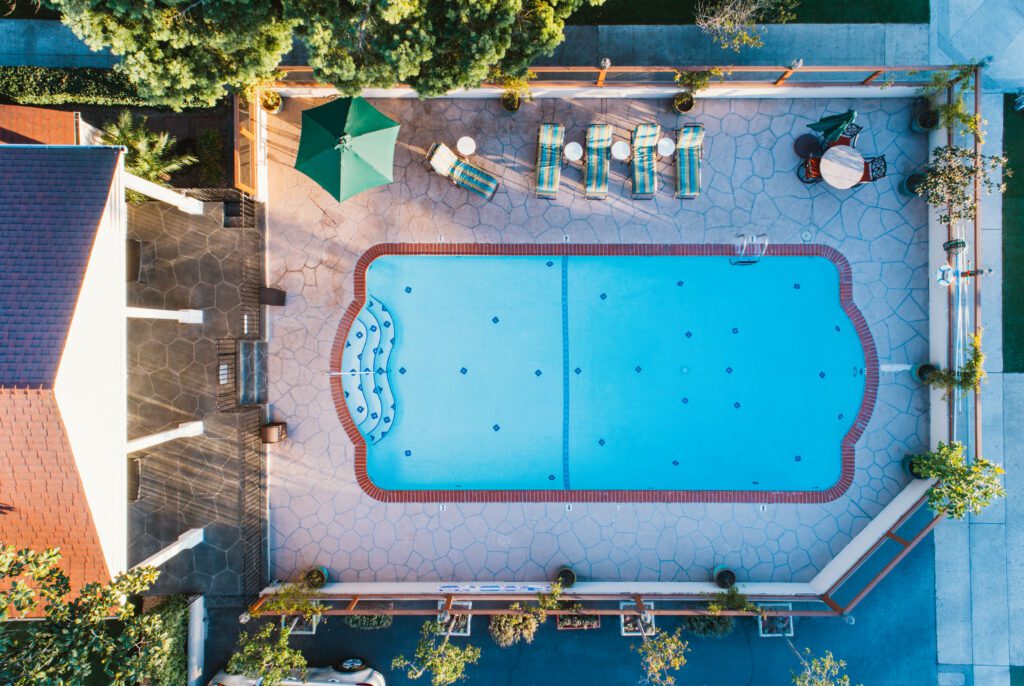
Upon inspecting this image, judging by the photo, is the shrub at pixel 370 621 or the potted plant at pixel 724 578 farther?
the potted plant at pixel 724 578

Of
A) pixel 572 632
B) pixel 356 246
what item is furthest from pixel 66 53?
pixel 572 632

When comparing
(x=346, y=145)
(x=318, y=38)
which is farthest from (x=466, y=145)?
(x=318, y=38)

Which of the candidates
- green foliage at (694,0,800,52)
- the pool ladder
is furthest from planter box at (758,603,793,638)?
green foliage at (694,0,800,52)

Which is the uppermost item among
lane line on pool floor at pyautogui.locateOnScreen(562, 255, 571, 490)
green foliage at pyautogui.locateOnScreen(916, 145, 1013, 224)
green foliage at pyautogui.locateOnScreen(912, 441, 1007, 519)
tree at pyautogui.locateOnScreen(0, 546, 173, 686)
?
green foliage at pyautogui.locateOnScreen(916, 145, 1013, 224)

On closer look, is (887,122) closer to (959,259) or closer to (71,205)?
(959,259)

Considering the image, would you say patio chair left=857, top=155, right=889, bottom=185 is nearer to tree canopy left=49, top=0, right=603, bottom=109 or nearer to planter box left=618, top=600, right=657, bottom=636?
tree canopy left=49, top=0, right=603, bottom=109

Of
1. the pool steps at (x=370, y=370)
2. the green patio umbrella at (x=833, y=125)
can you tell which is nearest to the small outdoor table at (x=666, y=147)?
the green patio umbrella at (x=833, y=125)

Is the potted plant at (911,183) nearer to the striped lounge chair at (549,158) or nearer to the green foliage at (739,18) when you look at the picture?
the green foliage at (739,18)
